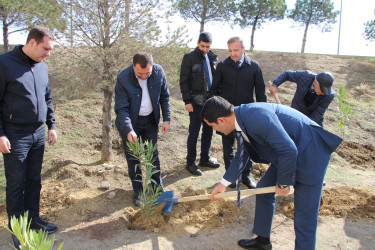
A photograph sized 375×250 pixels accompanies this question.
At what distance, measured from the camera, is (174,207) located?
395 cm

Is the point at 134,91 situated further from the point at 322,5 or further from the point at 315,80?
the point at 322,5

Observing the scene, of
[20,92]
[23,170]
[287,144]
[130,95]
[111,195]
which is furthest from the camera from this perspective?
[111,195]

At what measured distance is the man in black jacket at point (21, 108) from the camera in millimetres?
2889

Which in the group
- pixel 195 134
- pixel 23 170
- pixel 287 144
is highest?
pixel 287 144

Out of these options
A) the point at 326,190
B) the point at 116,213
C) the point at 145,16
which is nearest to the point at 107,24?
the point at 145,16

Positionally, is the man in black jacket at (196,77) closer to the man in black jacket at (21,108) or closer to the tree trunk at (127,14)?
the tree trunk at (127,14)

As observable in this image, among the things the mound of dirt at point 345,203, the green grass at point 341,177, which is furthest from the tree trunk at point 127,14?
the green grass at point 341,177

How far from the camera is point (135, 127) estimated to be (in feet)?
12.4

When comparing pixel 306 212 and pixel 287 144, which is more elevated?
pixel 287 144

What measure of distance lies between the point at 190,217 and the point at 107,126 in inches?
82.6

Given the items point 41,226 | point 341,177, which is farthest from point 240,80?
point 41,226

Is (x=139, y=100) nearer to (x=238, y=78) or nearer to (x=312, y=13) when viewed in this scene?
(x=238, y=78)

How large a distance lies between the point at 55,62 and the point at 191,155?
2.43 m

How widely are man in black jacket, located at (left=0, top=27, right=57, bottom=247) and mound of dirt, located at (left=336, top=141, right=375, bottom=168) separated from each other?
18.1ft
